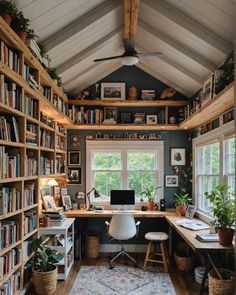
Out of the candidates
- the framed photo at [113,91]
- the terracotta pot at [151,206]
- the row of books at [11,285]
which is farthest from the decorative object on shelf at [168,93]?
the row of books at [11,285]

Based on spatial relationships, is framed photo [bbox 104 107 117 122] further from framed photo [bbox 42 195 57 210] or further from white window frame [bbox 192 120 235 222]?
framed photo [bbox 42 195 57 210]

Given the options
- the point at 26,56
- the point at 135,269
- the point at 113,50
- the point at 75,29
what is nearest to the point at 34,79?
the point at 26,56

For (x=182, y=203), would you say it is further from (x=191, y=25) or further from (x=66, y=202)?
(x=191, y=25)

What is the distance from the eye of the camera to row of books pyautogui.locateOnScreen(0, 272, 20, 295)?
9.31 feet

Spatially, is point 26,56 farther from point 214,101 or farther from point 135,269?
point 135,269

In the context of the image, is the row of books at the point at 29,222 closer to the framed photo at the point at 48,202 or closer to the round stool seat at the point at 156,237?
the framed photo at the point at 48,202

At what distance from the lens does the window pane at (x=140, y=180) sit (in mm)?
5914

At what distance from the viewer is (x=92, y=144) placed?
588 cm

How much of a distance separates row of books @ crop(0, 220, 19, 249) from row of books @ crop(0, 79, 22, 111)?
1.11 meters

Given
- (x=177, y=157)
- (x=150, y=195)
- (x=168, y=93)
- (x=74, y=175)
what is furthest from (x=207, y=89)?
(x=74, y=175)

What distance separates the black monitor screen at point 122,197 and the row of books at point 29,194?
6.60ft

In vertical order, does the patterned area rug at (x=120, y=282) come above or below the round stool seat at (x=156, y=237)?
below

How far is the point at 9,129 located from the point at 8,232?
966 millimetres

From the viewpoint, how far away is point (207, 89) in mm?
4145
